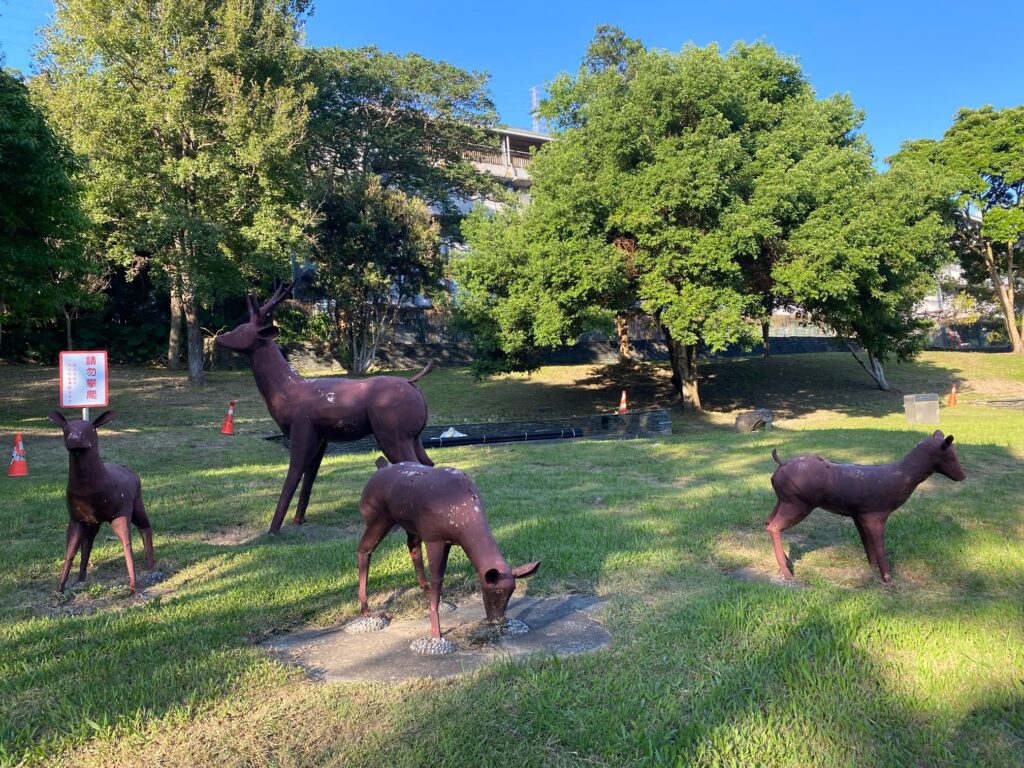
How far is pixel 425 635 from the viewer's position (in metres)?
4.69

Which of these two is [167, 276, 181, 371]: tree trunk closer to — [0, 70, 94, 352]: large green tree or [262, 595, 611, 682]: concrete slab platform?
[0, 70, 94, 352]: large green tree

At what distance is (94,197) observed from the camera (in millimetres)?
19281

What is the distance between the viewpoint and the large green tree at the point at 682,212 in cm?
1823

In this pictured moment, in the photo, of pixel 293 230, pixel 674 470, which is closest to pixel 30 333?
pixel 293 230

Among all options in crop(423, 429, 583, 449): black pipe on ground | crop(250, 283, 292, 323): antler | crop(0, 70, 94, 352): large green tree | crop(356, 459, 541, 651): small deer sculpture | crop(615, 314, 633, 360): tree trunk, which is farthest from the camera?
crop(615, 314, 633, 360): tree trunk

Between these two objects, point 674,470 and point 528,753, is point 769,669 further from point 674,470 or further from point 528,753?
point 674,470

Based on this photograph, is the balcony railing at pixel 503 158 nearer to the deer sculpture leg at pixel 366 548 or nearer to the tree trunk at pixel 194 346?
the tree trunk at pixel 194 346

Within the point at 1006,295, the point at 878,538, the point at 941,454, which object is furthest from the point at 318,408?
the point at 1006,295

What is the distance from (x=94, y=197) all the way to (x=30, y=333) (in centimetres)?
1058

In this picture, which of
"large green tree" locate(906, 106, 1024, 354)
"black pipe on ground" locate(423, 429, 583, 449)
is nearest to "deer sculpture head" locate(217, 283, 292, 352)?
"black pipe on ground" locate(423, 429, 583, 449)

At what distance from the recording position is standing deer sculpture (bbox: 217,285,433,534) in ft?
25.0

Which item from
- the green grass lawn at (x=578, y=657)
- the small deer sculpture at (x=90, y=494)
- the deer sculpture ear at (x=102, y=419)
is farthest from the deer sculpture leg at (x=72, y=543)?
the deer sculpture ear at (x=102, y=419)

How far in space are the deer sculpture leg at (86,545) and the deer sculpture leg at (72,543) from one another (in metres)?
0.05

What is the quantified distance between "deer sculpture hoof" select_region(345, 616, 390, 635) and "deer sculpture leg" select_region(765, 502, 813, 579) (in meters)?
3.40
